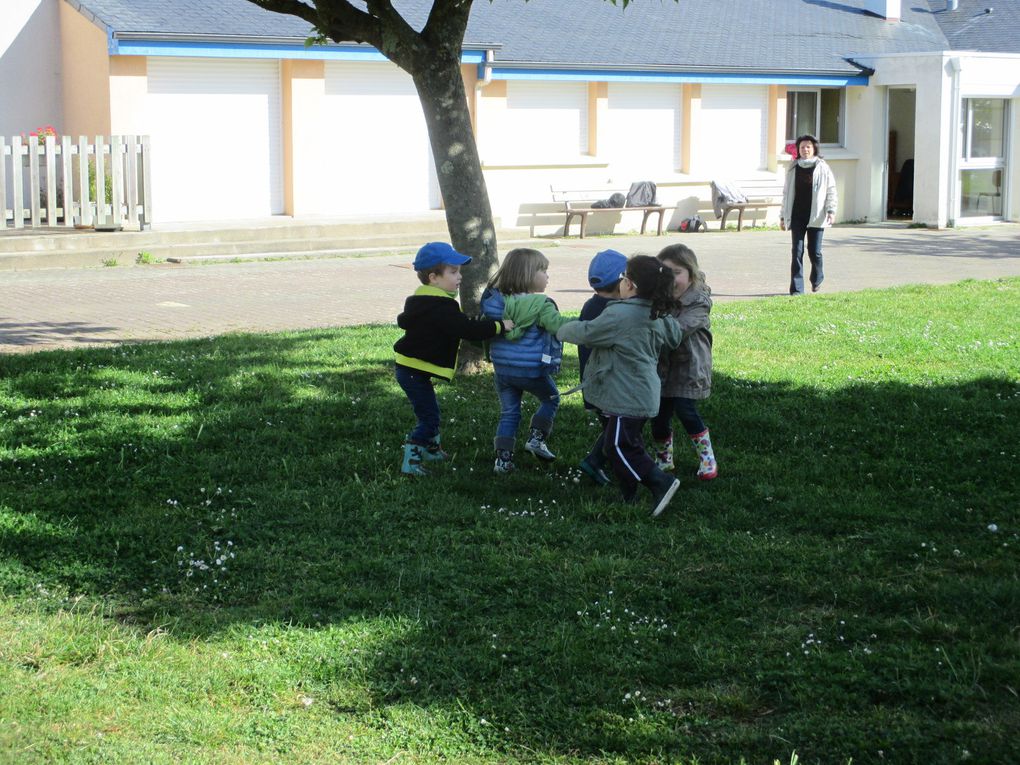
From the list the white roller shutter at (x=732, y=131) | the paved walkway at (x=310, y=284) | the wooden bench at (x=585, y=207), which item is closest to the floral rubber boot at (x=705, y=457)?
the paved walkway at (x=310, y=284)

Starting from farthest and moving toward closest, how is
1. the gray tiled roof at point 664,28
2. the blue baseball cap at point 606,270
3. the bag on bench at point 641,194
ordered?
the bag on bench at point 641,194
the gray tiled roof at point 664,28
the blue baseball cap at point 606,270

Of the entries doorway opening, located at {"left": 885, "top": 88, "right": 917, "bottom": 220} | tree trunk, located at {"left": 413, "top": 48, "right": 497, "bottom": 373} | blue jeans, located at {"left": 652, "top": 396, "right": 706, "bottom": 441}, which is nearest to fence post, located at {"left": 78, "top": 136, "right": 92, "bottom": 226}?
tree trunk, located at {"left": 413, "top": 48, "right": 497, "bottom": 373}

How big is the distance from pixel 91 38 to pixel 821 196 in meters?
13.1

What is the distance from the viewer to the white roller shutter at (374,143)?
76.4ft

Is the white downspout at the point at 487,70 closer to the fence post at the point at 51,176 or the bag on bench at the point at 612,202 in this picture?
the bag on bench at the point at 612,202

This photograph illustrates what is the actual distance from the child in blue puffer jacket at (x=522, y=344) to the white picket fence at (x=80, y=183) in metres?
13.8

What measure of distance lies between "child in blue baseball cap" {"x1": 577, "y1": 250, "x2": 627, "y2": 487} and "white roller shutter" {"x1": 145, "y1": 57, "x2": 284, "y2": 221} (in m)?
16.3

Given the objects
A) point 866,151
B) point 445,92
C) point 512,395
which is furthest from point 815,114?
point 512,395

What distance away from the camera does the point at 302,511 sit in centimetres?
622

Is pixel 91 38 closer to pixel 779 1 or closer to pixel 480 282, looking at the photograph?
A: pixel 480 282

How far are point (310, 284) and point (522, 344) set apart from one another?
32.5ft

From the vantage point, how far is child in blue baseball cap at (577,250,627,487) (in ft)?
21.7

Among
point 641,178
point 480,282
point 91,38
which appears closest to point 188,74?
point 91,38

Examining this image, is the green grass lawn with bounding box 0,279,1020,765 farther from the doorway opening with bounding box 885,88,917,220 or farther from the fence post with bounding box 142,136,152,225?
the doorway opening with bounding box 885,88,917,220
